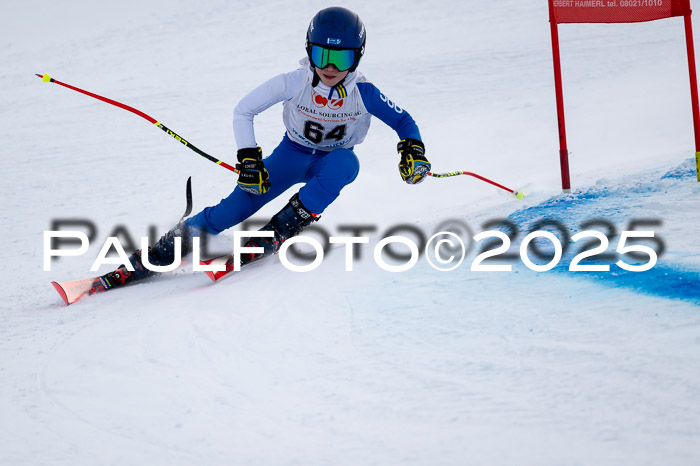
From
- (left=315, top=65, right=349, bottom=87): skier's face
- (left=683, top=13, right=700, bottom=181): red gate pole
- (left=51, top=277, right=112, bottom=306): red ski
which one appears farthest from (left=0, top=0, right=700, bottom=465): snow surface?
(left=315, top=65, right=349, bottom=87): skier's face

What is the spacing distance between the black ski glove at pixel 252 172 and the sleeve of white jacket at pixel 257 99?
7cm

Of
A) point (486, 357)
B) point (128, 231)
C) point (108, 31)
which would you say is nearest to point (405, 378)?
point (486, 357)

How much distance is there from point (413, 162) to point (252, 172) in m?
0.74

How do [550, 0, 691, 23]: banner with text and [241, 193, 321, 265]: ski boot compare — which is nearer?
[241, 193, 321, 265]: ski boot

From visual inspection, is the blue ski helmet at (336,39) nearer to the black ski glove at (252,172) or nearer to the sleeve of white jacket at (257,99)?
the sleeve of white jacket at (257,99)

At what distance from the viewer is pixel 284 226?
330cm

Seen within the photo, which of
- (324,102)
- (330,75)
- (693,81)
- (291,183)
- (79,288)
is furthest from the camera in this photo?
(693,81)

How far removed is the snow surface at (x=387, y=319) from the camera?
1741 millimetres

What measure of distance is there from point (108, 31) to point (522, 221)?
808cm

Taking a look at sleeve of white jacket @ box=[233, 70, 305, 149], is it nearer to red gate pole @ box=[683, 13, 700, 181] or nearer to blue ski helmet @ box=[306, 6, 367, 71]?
blue ski helmet @ box=[306, 6, 367, 71]

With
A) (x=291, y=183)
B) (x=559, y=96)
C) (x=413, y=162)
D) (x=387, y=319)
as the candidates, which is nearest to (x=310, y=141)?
(x=291, y=183)

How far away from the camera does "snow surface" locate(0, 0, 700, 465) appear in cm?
174

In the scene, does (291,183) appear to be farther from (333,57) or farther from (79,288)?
(79,288)

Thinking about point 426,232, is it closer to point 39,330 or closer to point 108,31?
point 39,330
